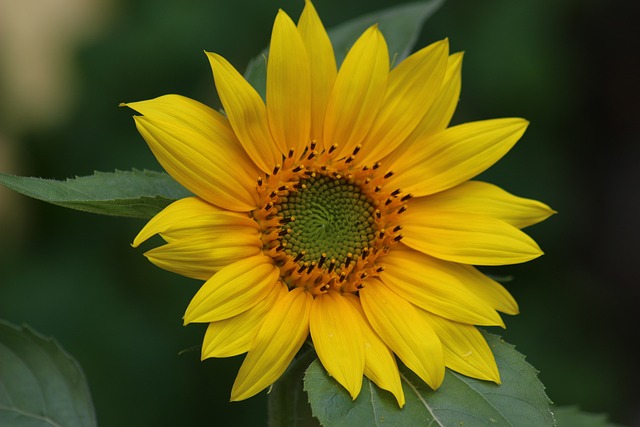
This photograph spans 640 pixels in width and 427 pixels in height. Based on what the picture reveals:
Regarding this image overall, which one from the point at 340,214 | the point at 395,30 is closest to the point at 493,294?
the point at 340,214

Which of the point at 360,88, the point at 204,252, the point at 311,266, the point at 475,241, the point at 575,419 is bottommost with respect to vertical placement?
the point at 575,419

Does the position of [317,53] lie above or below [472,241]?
above

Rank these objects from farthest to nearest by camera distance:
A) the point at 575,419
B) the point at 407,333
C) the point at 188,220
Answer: the point at 575,419 < the point at 407,333 < the point at 188,220

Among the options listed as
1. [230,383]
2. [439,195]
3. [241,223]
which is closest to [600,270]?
[230,383]

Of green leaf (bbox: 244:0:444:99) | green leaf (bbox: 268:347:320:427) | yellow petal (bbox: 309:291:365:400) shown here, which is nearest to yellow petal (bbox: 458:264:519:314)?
yellow petal (bbox: 309:291:365:400)

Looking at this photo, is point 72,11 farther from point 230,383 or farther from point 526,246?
point 526,246

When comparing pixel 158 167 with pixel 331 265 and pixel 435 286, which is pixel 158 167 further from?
pixel 435 286
